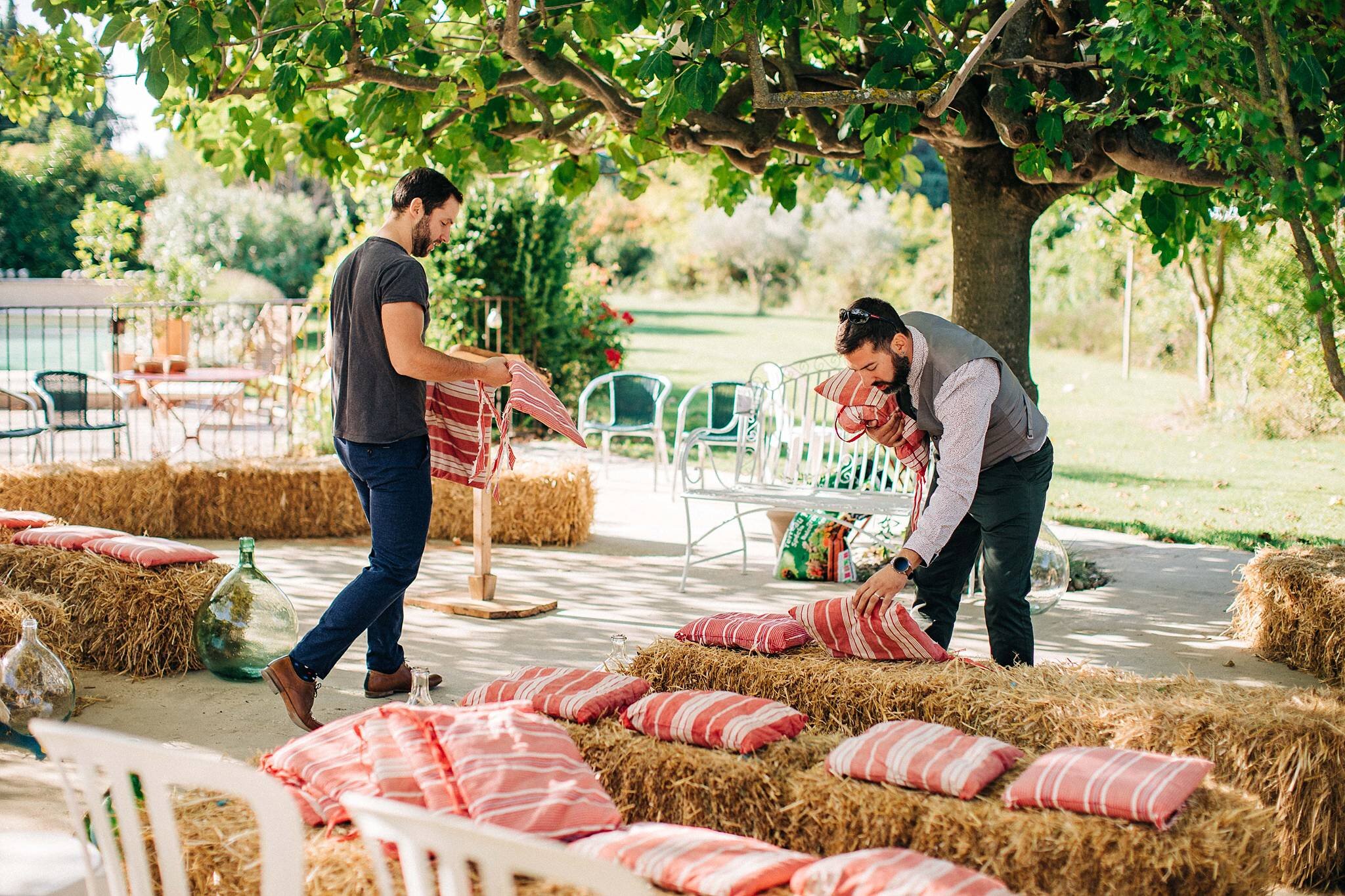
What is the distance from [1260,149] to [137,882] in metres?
3.30

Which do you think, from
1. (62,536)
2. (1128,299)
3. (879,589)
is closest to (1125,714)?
(879,589)

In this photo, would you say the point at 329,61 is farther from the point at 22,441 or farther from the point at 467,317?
the point at 22,441

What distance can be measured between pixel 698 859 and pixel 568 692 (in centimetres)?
100

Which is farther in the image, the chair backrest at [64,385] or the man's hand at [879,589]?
the chair backrest at [64,385]

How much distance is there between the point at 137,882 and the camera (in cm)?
183

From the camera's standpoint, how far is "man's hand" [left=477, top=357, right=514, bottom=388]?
400 centimetres

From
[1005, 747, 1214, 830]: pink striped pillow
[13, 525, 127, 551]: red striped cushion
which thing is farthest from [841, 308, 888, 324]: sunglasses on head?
[13, 525, 127, 551]: red striped cushion

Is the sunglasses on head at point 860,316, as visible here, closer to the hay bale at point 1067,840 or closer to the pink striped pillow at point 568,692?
the pink striped pillow at point 568,692

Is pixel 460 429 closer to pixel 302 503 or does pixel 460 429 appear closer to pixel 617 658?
pixel 617 658

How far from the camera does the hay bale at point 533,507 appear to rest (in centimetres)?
726

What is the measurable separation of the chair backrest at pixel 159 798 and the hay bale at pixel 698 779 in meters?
1.12

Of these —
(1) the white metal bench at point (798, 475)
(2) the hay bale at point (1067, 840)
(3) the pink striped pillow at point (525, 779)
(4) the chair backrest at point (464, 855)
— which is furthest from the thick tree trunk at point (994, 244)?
(4) the chair backrest at point (464, 855)

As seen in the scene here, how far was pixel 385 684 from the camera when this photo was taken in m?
4.29

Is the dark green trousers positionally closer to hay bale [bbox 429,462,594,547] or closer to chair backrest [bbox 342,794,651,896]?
chair backrest [bbox 342,794,651,896]
